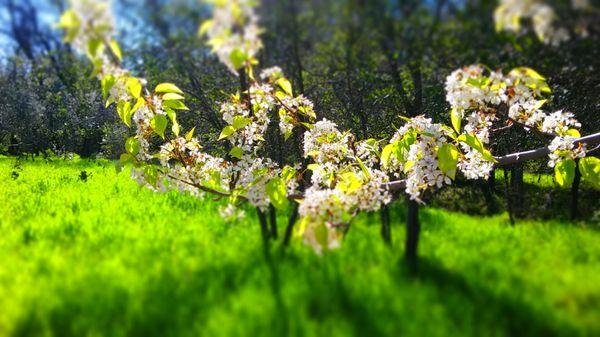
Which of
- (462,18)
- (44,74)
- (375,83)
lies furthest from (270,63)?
(44,74)

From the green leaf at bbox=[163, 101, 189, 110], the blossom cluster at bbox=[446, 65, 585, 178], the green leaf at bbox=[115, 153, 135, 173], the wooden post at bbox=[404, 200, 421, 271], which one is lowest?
the wooden post at bbox=[404, 200, 421, 271]

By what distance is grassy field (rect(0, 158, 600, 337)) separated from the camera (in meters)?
2.36

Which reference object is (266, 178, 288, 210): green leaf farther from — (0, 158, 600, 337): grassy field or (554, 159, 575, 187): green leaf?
(554, 159, 575, 187): green leaf

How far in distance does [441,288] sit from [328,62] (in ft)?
16.7

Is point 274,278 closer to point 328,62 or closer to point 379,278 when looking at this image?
point 379,278

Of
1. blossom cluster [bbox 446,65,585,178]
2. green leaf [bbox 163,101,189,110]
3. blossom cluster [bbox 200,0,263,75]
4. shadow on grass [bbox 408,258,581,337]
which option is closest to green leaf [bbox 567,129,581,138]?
blossom cluster [bbox 446,65,585,178]

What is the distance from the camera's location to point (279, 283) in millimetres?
2807

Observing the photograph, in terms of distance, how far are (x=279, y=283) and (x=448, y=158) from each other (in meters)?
1.72

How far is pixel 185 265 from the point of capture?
3.11m

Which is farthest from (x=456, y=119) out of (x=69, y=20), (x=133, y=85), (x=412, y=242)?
(x=69, y=20)

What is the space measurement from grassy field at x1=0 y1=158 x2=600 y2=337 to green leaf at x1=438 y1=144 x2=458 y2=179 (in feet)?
2.22

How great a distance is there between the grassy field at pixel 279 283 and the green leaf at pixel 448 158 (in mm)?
676

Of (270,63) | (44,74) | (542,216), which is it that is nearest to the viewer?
(542,216)

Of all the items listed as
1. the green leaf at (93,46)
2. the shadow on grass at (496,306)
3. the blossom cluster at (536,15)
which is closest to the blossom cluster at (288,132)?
the green leaf at (93,46)
